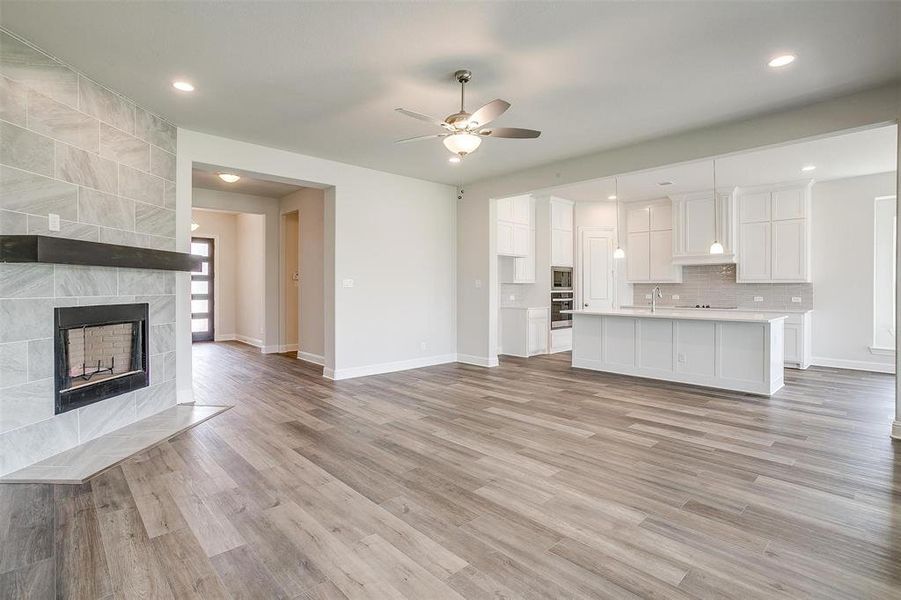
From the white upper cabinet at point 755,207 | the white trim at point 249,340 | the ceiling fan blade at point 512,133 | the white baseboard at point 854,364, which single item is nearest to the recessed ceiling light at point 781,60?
the ceiling fan blade at point 512,133

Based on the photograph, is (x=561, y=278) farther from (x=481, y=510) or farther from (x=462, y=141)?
(x=481, y=510)

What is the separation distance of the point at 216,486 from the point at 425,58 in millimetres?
3244

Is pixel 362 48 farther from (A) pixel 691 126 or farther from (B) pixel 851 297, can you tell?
(B) pixel 851 297

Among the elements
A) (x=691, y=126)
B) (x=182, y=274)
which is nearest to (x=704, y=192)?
(x=691, y=126)

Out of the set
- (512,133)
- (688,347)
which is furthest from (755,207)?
(512,133)

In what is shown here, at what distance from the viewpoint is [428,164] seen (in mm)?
5922

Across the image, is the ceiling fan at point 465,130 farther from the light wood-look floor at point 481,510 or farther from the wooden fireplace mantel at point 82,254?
the wooden fireplace mantel at point 82,254

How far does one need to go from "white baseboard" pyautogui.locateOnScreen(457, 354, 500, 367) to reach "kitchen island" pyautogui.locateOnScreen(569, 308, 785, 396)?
126 centimetres

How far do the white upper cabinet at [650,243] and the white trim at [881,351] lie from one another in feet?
9.34

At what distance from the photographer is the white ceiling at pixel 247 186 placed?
6.82 m

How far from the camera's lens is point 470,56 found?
124 inches

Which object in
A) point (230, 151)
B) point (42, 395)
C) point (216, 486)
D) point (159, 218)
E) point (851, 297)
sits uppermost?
point (230, 151)

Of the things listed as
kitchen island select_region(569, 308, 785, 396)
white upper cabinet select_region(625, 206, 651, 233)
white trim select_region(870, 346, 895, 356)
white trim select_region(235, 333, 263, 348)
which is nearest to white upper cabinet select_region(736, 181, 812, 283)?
white trim select_region(870, 346, 895, 356)

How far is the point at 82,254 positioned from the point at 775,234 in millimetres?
Answer: 8885
